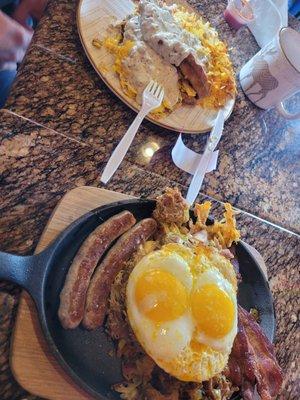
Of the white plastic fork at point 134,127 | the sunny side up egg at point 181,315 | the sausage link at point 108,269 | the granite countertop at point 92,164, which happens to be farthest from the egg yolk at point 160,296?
the white plastic fork at point 134,127

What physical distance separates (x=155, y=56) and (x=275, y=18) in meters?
1.00

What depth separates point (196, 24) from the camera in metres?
1.79

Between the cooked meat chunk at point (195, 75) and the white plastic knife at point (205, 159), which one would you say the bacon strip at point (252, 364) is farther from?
the cooked meat chunk at point (195, 75)

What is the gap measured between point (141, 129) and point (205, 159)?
0.28m

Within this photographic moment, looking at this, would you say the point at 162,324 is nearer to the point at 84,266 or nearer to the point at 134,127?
the point at 84,266

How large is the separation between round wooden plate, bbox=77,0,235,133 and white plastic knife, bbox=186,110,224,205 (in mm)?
27

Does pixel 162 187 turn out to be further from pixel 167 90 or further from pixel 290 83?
pixel 290 83

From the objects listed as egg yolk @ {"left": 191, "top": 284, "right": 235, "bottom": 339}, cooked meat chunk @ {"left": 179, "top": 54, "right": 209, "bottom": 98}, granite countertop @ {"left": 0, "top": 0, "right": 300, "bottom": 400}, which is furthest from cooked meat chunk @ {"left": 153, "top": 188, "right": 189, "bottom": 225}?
cooked meat chunk @ {"left": 179, "top": 54, "right": 209, "bottom": 98}

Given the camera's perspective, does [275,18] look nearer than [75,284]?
No

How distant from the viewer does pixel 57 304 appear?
98 cm

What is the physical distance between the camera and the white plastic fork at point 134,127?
1301mm

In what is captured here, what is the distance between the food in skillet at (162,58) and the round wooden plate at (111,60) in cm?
2

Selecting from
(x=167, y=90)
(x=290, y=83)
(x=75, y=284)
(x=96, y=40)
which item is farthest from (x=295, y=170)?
(x=75, y=284)

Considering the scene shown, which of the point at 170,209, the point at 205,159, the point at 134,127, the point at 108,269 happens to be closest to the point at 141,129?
the point at 134,127
